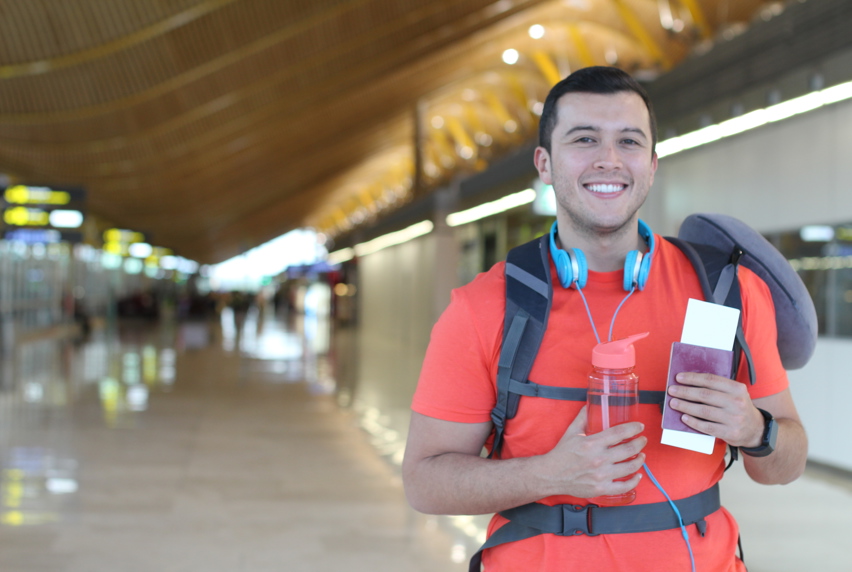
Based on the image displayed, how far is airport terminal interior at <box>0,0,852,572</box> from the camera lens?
5945 millimetres

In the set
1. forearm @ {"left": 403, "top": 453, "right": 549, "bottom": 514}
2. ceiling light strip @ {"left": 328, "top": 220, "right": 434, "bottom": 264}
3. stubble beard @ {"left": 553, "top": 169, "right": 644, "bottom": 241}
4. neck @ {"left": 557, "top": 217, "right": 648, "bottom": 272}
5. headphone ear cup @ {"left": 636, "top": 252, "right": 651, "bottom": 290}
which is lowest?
forearm @ {"left": 403, "top": 453, "right": 549, "bottom": 514}

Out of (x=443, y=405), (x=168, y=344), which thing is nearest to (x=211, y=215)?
(x=168, y=344)

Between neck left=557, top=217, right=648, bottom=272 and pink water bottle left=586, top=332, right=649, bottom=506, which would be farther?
neck left=557, top=217, right=648, bottom=272

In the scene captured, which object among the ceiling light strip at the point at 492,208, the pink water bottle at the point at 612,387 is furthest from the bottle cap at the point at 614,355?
the ceiling light strip at the point at 492,208

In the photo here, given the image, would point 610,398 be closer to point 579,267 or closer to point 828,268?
point 579,267

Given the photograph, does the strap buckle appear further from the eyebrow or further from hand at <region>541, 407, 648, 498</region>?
the eyebrow

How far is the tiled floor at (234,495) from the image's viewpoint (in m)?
5.09

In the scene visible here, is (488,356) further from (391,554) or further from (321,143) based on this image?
(321,143)

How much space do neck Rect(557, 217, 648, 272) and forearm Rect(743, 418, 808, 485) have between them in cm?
49

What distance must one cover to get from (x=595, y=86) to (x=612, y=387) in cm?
65

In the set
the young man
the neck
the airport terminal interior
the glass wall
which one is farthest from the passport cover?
the glass wall

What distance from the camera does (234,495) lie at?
21.4 ft

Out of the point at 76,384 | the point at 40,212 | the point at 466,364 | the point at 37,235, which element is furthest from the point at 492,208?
the point at 466,364

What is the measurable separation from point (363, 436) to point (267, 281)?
7946 centimetres
